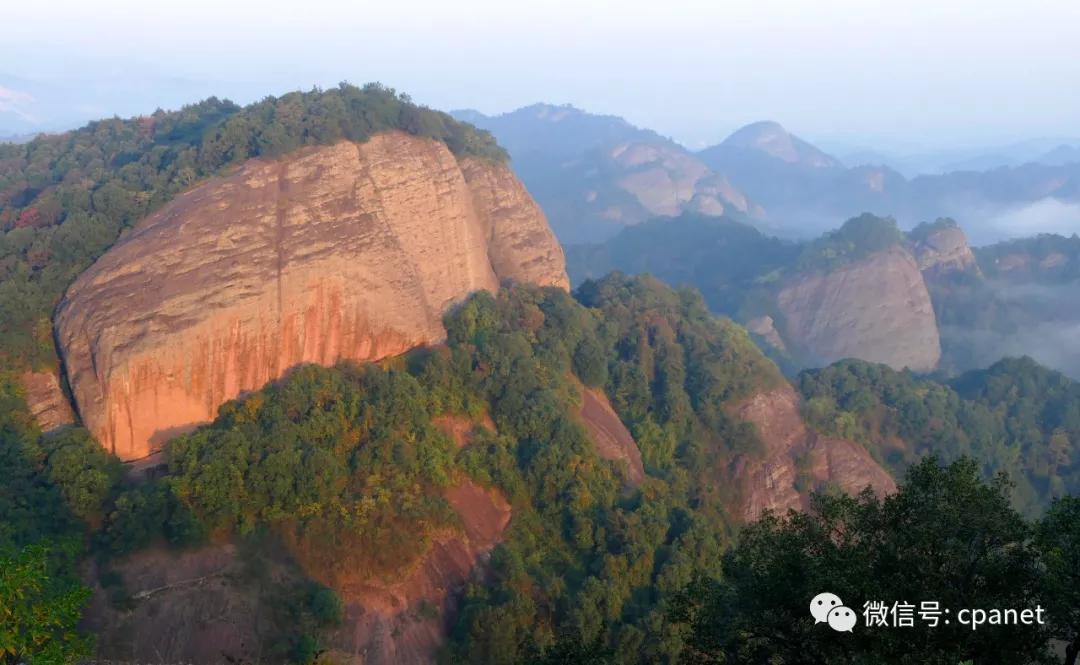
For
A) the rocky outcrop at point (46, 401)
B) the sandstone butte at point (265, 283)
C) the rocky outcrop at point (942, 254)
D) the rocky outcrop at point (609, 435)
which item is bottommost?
the rocky outcrop at point (942, 254)

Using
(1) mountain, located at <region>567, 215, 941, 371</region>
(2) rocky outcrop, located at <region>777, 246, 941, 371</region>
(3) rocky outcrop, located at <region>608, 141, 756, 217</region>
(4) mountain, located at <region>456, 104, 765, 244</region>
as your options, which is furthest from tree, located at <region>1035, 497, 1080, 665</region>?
(3) rocky outcrop, located at <region>608, 141, 756, 217</region>

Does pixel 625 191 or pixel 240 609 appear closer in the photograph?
pixel 240 609

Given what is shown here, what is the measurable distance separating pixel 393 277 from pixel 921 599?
26.5 meters

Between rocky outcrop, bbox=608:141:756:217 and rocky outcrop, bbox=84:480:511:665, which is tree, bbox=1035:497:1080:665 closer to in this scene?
rocky outcrop, bbox=84:480:511:665

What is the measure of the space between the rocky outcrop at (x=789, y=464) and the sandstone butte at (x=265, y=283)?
15986 mm

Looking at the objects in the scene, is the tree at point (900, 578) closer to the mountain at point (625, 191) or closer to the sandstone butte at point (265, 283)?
the sandstone butte at point (265, 283)

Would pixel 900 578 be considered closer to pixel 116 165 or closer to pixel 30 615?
pixel 30 615

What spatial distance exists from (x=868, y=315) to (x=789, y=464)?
4727 cm

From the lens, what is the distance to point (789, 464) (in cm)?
4206

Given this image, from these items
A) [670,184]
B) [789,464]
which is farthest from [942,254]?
[670,184]

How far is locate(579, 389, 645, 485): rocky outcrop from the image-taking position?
120 ft

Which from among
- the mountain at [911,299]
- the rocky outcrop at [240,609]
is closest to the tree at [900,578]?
the rocky outcrop at [240,609]

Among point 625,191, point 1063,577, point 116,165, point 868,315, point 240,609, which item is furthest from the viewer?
point 625,191

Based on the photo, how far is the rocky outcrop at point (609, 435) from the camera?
36.6 metres
